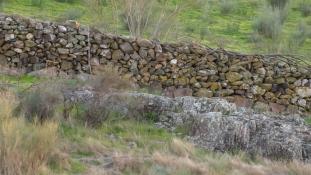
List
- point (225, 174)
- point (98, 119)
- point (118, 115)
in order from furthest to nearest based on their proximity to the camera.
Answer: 1. point (118, 115)
2. point (98, 119)
3. point (225, 174)

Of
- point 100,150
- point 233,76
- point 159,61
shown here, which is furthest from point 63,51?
point 100,150

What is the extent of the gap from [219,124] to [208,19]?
15865mm

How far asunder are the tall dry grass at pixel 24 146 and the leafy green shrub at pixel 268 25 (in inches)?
662

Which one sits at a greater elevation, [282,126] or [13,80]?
[282,126]

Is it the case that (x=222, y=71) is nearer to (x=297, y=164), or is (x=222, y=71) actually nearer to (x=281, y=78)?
(x=281, y=78)

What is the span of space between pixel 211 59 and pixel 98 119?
5113 millimetres

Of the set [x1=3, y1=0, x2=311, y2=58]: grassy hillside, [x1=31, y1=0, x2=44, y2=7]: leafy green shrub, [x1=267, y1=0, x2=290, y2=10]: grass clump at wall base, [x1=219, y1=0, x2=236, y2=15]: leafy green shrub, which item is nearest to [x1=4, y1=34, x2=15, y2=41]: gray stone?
[x1=3, y1=0, x2=311, y2=58]: grassy hillside

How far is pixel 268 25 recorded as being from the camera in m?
22.8

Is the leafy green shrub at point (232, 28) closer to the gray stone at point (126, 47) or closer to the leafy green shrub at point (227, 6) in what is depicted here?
the leafy green shrub at point (227, 6)

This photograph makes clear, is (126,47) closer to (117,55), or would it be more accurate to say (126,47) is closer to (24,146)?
(117,55)

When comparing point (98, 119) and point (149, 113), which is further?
point (149, 113)

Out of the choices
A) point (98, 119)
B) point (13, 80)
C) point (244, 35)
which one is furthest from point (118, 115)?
point (244, 35)

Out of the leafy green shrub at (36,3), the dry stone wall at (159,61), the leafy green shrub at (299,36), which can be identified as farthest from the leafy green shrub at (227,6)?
the dry stone wall at (159,61)

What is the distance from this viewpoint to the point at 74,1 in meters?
25.1
